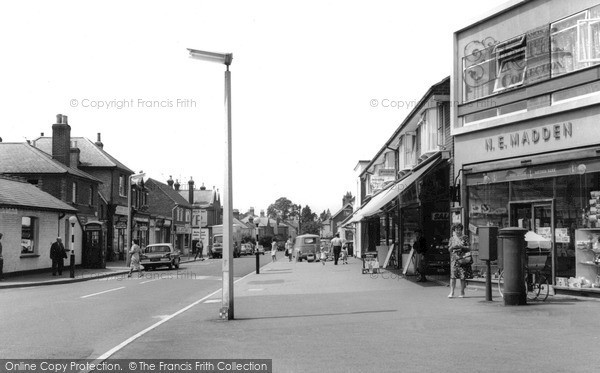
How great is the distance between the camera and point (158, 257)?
3481cm

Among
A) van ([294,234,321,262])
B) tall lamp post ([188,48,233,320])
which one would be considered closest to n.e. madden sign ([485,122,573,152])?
tall lamp post ([188,48,233,320])

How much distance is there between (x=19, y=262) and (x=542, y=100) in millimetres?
23297

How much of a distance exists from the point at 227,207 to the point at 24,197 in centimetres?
2069

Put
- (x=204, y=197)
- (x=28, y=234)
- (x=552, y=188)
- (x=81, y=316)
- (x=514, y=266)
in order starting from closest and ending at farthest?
(x=81, y=316) < (x=514, y=266) < (x=552, y=188) < (x=28, y=234) < (x=204, y=197)

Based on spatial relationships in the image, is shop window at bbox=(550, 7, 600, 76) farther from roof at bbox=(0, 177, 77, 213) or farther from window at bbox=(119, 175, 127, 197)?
window at bbox=(119, 175, 127, 197)

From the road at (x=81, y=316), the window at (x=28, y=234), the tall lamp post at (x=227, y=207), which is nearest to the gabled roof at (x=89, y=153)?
the window at (x=28, y=234)

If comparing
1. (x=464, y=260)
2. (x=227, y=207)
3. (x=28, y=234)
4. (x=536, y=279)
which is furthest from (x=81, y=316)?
(x=28, y=234)

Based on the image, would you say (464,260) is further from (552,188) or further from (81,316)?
(81,316)

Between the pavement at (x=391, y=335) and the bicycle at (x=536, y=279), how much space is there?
0.97ft

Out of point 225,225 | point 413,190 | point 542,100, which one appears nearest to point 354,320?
point 225,225

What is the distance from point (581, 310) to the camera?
12039mm

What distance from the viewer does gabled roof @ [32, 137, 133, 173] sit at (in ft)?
148

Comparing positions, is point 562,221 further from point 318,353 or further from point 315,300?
point 318,353

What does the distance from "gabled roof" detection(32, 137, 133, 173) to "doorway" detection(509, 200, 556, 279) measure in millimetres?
35881
